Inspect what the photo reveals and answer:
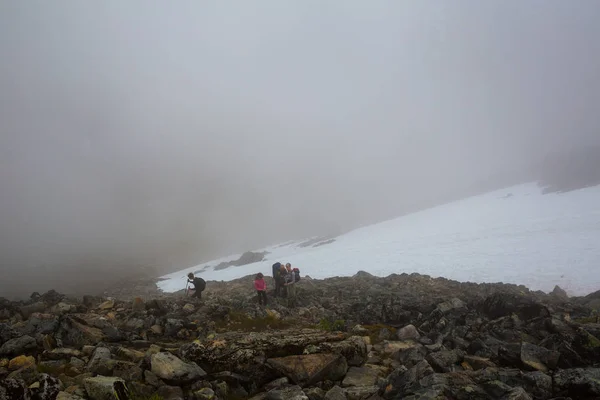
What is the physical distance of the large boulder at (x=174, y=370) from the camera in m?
7.34

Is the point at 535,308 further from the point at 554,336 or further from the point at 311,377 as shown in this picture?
Answer: the point at 311,377

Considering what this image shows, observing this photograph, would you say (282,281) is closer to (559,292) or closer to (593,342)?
(593,342)

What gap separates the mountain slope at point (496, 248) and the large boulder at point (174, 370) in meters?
27.4

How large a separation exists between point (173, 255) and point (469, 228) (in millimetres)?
82697

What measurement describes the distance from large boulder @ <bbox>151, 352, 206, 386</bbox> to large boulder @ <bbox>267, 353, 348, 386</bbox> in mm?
1879

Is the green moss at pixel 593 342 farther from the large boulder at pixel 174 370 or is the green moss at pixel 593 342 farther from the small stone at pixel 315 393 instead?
the large boulder at pixel 174 370

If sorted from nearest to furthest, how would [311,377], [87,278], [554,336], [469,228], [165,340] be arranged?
[311,377] → [554,336] → [165,340] → [469,228] → [87,278]

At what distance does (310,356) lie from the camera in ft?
27.2

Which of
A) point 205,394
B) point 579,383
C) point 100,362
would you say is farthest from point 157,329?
point 579,383

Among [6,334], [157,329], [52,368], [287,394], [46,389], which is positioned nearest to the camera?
[46,389]

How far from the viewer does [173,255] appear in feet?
312

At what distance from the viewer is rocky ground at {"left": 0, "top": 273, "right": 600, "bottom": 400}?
6.72 m

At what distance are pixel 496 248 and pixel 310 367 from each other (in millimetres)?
34479

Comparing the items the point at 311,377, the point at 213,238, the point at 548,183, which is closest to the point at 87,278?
the point at 311,377
